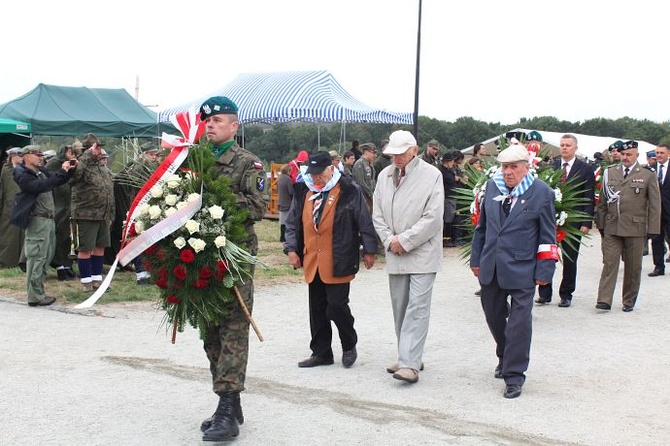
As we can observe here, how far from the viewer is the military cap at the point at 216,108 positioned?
5398 millimetres

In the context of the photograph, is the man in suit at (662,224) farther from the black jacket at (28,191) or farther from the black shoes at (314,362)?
the black jacket at (28,191)

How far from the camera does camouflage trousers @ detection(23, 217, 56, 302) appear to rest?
9898mm

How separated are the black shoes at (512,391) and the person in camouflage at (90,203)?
6.60 metres

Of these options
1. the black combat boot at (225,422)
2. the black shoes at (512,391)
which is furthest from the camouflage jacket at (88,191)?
the black shoes at (512,391)

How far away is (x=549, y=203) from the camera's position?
6.54 m

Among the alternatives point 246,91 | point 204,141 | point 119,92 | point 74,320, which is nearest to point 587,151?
point 246,91

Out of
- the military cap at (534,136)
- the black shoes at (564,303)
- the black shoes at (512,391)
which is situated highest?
the military cap at (534,136)

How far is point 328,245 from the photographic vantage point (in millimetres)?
7074

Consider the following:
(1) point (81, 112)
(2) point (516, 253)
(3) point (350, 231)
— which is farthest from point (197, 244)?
(1) point (81, 112)

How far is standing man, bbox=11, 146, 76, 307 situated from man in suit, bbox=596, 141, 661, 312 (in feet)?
22.1

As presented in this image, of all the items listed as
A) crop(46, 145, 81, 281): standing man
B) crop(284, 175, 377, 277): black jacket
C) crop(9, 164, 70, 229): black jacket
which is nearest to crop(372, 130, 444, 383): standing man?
crop(284, 175, 377, 277): black jacket

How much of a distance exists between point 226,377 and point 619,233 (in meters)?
6.45

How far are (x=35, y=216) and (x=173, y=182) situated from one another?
5.48 metres

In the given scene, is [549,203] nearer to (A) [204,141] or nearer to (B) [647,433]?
(B) [647,433]
